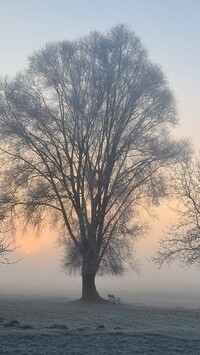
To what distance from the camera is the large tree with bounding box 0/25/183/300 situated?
103 ft

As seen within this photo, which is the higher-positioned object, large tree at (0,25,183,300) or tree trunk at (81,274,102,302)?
large tree at (0,25,183,300)

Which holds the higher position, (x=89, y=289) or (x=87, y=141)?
(x=87, y=141)

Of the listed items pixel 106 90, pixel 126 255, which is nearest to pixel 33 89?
pixel 106 90

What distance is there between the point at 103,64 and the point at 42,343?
71.9 feet

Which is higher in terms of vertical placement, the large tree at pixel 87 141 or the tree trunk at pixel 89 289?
the large tree at pixel 87 141

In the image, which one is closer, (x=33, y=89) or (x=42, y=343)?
(x=42, y=343)

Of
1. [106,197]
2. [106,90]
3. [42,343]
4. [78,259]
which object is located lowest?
[42,343]

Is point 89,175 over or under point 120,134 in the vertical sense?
under

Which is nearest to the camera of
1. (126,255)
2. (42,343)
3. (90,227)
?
(42,343)

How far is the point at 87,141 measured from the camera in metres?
31.4

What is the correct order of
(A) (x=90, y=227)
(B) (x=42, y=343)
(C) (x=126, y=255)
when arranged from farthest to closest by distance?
(C) (x=126, y=255) → (A) (x=90, y=227) → (B) (x=42, y=343)

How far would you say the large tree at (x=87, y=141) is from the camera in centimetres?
3134

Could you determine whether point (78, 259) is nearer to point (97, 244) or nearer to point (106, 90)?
point (97, 244)

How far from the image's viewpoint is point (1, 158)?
108ft
